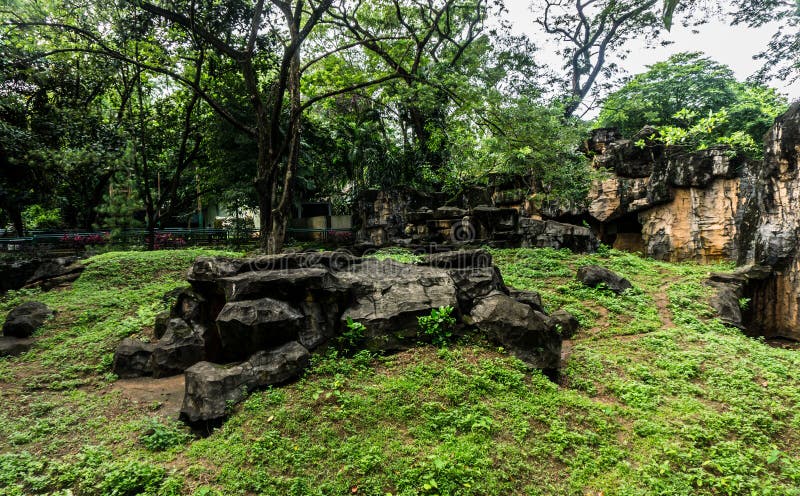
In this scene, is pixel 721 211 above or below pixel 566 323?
above

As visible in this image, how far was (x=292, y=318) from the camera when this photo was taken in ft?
17.0

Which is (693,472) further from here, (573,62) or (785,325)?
(573,62)

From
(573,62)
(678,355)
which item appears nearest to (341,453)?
(678,355)

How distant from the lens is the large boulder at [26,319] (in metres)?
7.02

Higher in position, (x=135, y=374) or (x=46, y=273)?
(x=46, y=273)

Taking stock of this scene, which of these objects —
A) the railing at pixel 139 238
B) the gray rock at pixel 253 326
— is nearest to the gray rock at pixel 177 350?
the gray rock at pixel 253 326

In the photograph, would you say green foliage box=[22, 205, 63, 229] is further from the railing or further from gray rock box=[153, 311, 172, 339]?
gray rock box=[153, 311, 172, 339]

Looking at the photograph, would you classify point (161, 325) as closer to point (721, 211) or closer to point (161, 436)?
point (161, 436)

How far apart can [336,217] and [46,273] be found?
16.0 m

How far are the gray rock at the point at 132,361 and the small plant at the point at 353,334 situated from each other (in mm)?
3148

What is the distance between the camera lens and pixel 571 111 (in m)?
20.7

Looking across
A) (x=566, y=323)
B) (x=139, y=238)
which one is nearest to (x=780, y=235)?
(x=566, y=323)

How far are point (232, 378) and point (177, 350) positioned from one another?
76.5 inches

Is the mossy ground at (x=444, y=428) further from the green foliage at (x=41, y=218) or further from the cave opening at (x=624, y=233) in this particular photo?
the green foliage at (x=41, y=218)
